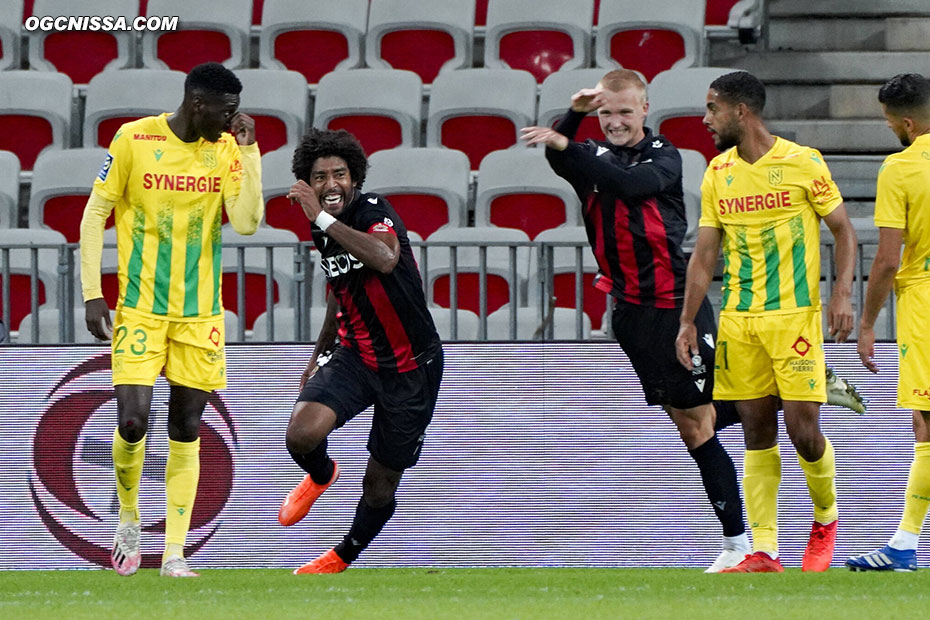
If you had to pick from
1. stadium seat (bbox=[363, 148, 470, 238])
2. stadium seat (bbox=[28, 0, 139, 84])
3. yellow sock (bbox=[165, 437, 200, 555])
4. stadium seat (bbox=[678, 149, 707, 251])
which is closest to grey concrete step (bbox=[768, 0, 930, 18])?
stadium seat (bbox=[678, 149, 707, 251])

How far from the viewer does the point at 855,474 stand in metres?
7.02

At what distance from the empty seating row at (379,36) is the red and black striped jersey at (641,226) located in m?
4.84

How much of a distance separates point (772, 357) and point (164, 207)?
250cm

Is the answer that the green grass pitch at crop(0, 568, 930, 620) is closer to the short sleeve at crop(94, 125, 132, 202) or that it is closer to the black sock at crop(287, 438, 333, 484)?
the black sock at crop(287, 438, 333, 484)

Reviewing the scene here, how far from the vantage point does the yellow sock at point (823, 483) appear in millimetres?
5961

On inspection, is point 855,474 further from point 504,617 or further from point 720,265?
point 504,617

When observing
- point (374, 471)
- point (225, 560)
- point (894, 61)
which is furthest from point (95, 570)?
point (894, 61)

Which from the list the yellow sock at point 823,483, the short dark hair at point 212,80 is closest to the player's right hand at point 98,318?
the short dark hair at point 212,80

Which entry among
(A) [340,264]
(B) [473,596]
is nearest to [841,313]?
(B) [473,596]

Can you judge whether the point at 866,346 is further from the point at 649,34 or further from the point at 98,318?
the point at 649,34

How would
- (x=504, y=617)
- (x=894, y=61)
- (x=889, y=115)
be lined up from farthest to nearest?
(x=894, y=61), (x=889, y=115), (x=504, y=617)

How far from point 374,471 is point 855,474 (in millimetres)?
2350

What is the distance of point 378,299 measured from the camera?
6.12m

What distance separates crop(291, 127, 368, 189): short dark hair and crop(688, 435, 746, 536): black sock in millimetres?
1830
